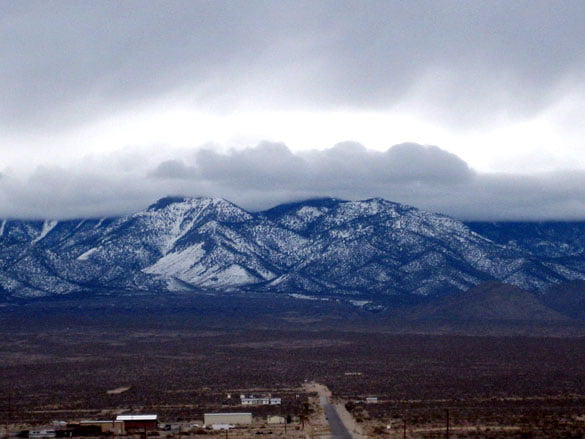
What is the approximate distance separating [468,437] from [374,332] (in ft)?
409

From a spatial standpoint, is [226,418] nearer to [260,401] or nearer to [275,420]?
[275,420]

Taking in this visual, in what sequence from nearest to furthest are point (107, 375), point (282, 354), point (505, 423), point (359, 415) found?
point (505, 423)
point (359, 415)
point (107, 375)
point (282, 354)

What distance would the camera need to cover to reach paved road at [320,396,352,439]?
218 feet

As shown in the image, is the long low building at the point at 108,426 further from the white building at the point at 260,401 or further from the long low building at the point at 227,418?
the white building at the point at 260,401

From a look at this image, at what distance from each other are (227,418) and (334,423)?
807 centimetres

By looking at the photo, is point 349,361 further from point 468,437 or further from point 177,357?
point 468,437

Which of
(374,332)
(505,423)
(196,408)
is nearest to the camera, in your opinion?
(505,423)

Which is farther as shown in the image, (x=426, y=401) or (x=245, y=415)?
(x=426, y=401)

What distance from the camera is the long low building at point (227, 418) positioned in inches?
2830

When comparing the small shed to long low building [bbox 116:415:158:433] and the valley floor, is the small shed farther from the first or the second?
long low building [bbox 116:415:158:433]

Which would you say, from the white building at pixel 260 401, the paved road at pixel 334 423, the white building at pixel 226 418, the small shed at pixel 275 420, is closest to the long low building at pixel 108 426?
the white building at pixel 226 418

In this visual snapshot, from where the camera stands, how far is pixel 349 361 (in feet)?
419

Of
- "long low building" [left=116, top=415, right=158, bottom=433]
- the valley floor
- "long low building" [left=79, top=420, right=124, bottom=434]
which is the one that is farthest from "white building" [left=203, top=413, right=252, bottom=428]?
"long low building" [left=79, top=420, right=124, bottom=434]

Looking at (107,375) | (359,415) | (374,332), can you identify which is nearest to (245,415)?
(359,415)
